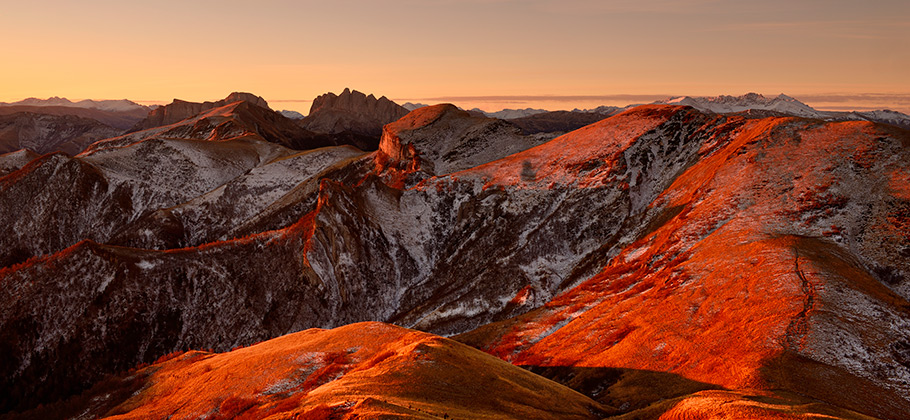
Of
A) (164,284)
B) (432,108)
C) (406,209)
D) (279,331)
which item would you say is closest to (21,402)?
(164,284)

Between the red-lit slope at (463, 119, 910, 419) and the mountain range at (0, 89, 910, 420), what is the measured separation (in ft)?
1.04

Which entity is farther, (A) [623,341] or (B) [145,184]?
(B) [145,184]

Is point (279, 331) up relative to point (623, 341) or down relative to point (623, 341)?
down

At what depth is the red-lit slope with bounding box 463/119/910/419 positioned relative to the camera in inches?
1473

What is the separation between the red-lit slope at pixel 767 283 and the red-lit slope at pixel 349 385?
14.1m

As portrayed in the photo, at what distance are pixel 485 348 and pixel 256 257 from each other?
177 ft

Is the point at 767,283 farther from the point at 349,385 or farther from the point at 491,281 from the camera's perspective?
the point at 491,281

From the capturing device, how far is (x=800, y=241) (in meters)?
58.7

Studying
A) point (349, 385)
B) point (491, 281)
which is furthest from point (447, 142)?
point (349, 385)

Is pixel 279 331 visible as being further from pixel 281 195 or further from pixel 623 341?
pixel 281 195

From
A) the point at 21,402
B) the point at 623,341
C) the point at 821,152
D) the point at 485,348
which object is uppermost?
the point at 821,152

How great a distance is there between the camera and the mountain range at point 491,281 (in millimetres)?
36188

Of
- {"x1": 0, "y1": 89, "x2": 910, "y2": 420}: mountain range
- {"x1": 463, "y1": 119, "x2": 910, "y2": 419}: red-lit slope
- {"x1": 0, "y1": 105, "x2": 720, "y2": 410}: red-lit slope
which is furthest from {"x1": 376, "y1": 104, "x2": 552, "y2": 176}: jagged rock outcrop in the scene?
{"x1": 463, "y1": 119, "x2": 910, "y2": 419}: red-lit slope

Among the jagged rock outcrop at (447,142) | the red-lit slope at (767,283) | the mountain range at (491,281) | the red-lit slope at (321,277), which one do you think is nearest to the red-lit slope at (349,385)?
the mountain range at (491,281)
